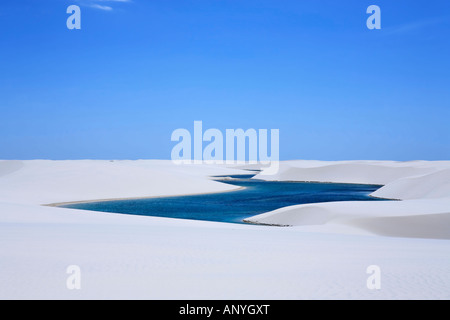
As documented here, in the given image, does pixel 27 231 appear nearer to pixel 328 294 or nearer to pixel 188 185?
pixel 328 294

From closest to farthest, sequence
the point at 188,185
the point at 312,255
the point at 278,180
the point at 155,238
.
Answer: the point at 312,255 → the point at 155,238 → the point at 188,185 → the point at 278,180

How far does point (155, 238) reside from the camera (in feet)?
34.2

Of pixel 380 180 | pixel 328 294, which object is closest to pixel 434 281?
pixel 328 294

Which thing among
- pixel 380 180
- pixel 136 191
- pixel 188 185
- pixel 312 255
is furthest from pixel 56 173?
pixel 380 180

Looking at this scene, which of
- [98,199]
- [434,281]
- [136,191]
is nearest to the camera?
[434,281]

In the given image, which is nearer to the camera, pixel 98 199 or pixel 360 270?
pixel 360 270

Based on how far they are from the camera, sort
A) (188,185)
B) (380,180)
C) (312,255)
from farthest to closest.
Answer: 1. (380,180)
2. (188,185)
3. (312,255)
